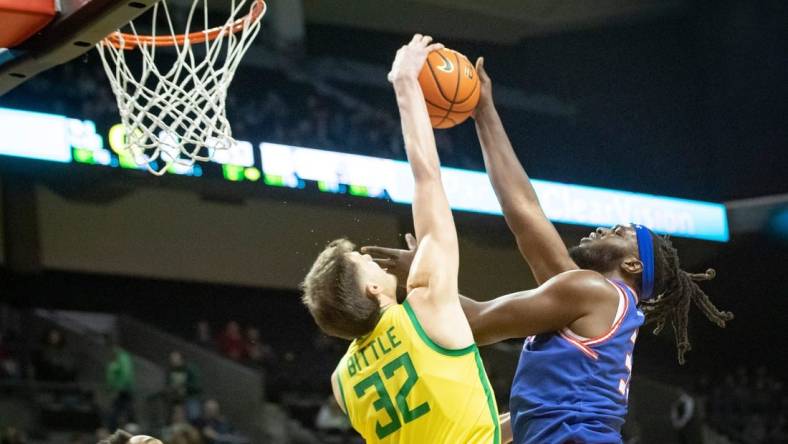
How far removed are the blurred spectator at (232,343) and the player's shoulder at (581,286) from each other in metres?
9.05

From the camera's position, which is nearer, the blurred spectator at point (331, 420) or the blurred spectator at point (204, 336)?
the blurred spectator at point (331, 420)

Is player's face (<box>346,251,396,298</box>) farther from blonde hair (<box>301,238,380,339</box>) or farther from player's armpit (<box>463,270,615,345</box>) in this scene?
player's armpit (<box>463,270,615,345</box>)

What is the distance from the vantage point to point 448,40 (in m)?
14.1

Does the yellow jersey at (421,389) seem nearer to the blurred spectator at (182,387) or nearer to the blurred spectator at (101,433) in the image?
the blurred spectator at (101,433)

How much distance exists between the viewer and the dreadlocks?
3160mm

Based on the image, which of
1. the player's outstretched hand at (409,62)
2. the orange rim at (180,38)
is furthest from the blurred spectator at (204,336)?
the player's outstretched hand at (409,62)

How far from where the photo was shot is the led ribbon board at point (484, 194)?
36.8ft

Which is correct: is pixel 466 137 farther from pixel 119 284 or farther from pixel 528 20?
pixel 119 284

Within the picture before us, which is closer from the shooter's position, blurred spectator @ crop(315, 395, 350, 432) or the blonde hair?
the blonde hair

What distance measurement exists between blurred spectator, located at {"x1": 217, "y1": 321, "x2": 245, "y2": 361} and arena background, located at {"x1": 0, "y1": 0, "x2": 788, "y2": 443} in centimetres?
3

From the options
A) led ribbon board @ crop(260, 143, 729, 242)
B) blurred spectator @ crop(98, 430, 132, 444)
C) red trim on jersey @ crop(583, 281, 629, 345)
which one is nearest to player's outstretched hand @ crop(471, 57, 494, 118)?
red trim on jersey @ crop(583, 281, 629, 345)

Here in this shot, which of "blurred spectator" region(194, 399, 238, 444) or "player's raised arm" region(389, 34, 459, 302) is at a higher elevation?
"player's raised arm" region(389, 34, 459, 302)

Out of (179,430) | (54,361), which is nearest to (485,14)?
(54,361)

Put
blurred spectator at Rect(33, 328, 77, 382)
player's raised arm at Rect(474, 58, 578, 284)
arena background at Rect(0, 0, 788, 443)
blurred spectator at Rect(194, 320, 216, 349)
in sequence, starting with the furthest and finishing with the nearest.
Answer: blurred spectator at Rect(194, 320, 216, 349)
arena background at Rect(0, 0, 788, 443)
blurred spectator at Rect(33, 328, 77, 382)
player's raised arm at Rect(474, 58, 578, 284)
